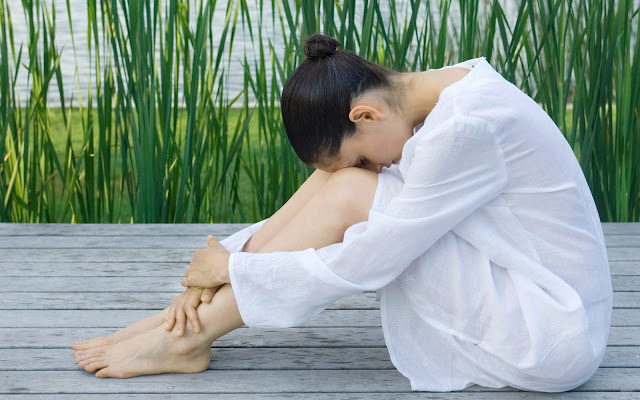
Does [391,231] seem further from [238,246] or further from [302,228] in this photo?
[238,246]

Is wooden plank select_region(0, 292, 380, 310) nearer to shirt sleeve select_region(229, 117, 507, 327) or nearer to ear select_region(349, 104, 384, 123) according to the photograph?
shirt sleeve select_region(229, 117, 507, 327)

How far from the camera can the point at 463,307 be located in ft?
4.18

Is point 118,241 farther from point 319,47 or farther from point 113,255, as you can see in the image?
point 319,47

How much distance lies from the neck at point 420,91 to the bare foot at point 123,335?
0.57 meters

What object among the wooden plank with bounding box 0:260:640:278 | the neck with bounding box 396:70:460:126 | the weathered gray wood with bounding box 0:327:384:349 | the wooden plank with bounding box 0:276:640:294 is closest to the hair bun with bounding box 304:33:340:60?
the neck with bounding box 396:70:460:126

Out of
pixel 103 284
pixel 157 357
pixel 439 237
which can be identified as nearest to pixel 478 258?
pixel 439 237

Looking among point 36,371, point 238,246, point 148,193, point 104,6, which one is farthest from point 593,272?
point 104,6

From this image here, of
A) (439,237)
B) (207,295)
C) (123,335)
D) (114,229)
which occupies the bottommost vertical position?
(114,229)

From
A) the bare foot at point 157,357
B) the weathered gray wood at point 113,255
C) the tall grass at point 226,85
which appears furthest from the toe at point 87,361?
the tall grass at point 226,85

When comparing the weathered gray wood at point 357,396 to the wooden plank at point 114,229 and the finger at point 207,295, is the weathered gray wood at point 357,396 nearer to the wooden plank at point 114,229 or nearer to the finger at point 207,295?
the finger at point 207,295

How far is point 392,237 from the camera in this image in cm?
123

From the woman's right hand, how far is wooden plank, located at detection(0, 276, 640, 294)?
51 centimetres

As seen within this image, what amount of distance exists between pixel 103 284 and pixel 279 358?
64 cm

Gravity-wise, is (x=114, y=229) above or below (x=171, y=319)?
below
